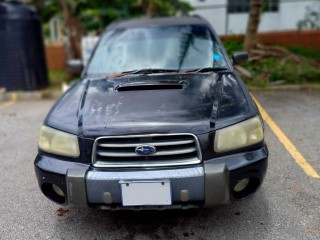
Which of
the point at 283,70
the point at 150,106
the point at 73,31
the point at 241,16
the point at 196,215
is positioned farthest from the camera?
the point at 241,16

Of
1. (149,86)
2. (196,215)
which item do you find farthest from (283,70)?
(196,215)

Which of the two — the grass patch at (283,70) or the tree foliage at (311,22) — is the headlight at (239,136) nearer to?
the grass patch at (283,70)

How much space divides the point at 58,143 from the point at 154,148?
724 mm

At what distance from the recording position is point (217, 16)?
460 inches

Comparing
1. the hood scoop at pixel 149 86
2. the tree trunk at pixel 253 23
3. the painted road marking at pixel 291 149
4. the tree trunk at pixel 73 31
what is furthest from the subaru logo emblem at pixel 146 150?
the tree trunk at pixel 73 31

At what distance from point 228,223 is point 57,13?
9.78 m

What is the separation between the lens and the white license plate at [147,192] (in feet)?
7.45

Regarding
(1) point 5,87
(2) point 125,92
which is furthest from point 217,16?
(2) point 125,92

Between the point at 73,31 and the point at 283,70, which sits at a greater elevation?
the point at 73,31

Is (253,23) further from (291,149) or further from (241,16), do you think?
(241,16)

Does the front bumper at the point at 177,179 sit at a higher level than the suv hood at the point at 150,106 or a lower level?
lower

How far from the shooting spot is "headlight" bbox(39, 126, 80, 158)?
2457 millimetres

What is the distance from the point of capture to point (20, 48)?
785 cm

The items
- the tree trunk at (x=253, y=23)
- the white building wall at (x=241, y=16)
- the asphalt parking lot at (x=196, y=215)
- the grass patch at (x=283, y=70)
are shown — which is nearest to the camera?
the asphalt parking lot at (x=196, y=215)
